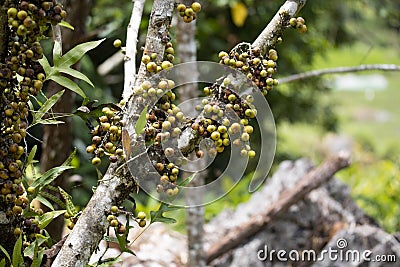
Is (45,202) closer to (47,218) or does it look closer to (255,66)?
(47,218)

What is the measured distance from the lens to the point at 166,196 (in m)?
1.20

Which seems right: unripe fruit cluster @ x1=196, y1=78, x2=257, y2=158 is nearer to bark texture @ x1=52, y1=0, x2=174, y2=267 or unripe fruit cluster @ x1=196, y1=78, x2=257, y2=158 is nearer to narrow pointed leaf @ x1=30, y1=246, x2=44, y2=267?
bark texture @ x1=52, y1=0, x2=174, y2=267

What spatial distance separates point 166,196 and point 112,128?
0.19 m

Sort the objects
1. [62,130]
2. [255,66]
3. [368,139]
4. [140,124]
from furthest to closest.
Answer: [368,139] → [62,130] → [255,66] → [140,124]

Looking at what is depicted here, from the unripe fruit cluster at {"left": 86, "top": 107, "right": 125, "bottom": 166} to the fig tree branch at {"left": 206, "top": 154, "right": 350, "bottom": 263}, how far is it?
1207mm

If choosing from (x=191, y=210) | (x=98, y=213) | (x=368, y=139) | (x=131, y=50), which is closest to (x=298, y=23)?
(x=131, y=50)

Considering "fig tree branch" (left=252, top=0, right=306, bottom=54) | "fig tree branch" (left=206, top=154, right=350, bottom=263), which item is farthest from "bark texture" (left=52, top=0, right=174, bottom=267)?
"fig tree branch" (left=206, top=154, right=350, bottom=263)

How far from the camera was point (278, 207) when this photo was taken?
2.33m

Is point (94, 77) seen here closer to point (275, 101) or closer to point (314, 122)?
point (275, 101)

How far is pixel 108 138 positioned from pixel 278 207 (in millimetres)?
1310

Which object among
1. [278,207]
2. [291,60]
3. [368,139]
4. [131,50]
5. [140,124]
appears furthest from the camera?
[368,139]

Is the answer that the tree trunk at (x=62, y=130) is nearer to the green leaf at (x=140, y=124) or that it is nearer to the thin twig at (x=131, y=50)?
the thin twig at (x=131, y=50)

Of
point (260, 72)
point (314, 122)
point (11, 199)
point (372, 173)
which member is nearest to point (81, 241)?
point (11, 199)

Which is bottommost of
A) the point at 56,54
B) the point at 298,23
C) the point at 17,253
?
the point at 17,253
